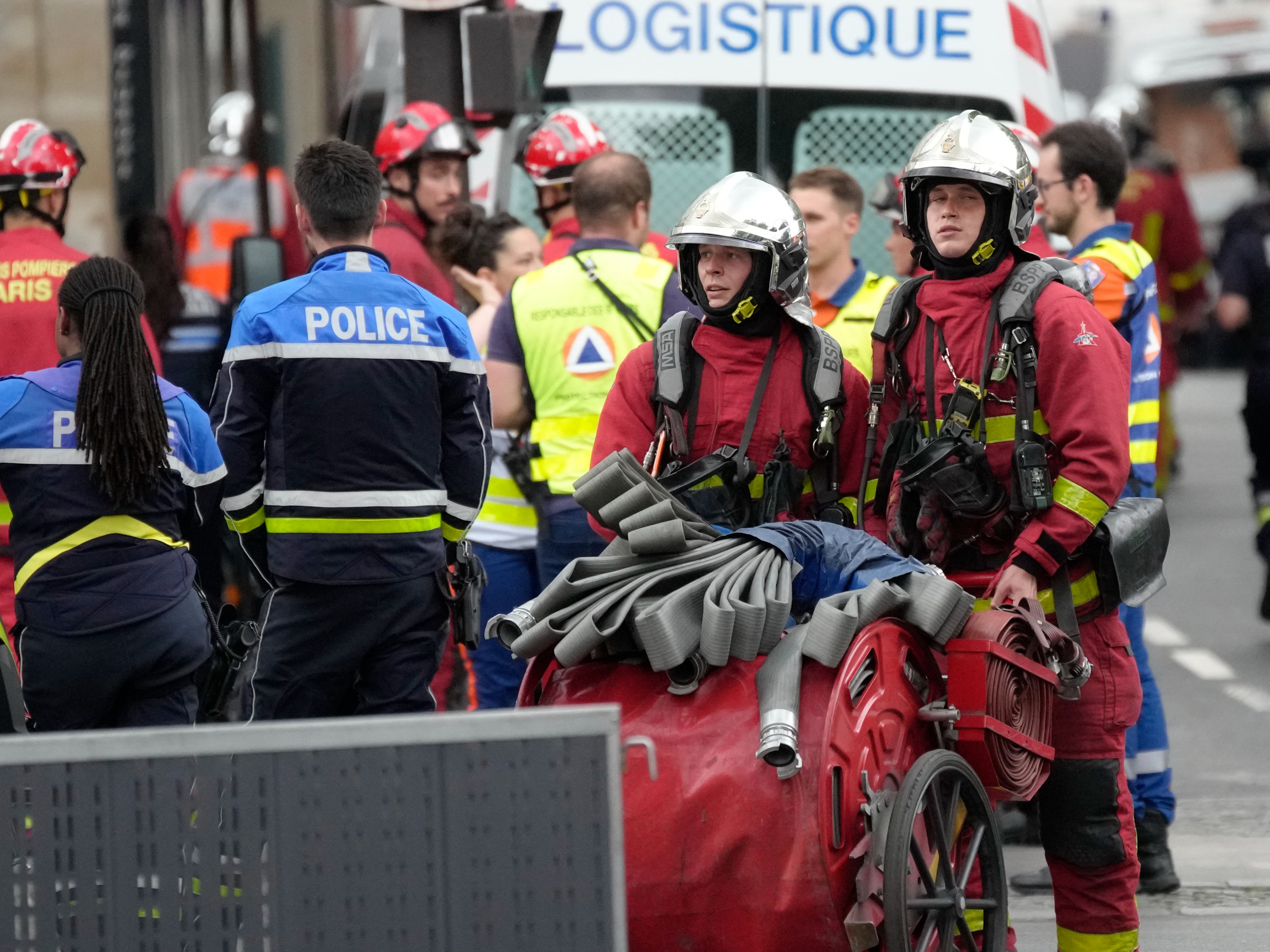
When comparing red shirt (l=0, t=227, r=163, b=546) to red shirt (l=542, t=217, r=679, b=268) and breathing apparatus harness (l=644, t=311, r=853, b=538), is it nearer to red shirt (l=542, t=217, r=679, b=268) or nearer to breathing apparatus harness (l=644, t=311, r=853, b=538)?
red shirt (l=542, t=217, r=679, b=268)

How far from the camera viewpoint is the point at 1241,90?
27422 mm

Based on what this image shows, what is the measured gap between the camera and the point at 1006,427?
474 centimetres

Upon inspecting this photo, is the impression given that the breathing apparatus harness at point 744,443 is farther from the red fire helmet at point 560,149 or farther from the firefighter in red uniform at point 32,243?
the red fire helmet at point 560,149

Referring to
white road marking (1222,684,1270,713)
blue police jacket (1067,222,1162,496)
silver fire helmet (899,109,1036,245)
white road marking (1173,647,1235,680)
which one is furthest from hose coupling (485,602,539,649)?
white road marking (1173,647,1235,680)

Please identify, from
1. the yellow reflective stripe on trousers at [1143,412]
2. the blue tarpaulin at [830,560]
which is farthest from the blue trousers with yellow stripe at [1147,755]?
the blue tarpaulin at [830,560]

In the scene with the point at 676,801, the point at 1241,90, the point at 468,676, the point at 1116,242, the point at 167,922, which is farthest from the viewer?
the point at 1241,90

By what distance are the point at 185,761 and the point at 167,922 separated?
0.81 feet

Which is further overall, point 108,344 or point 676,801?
point 108,344

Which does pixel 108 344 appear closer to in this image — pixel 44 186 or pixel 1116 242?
pixel 44 186

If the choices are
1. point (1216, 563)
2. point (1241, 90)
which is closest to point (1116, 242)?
point (1216, 563)

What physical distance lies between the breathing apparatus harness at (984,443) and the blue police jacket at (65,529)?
1780 mm

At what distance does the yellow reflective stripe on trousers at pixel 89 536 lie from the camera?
4.94 metres

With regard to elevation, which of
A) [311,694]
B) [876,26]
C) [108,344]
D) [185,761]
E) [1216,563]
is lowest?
[1216,563]

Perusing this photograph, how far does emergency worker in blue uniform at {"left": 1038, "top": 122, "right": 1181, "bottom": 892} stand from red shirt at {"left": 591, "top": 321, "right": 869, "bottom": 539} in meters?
1.19
